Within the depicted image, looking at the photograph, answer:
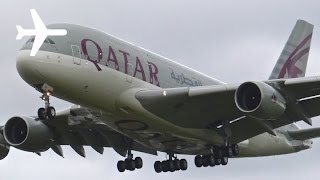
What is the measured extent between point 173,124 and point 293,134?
8.10 metres

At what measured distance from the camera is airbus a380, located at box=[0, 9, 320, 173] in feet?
141

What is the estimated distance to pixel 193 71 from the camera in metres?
49.4

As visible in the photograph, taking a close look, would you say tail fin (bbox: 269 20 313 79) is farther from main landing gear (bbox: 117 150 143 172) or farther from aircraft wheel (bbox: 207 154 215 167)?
main landing gear (bbox: 117 150 143 172)

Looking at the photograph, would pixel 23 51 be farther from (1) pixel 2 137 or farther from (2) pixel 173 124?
(1) pixel 2 137

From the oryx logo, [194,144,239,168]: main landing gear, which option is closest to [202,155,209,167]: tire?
[194,144,239,168]: main landing gear

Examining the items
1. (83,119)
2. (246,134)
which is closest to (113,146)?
(83,119)

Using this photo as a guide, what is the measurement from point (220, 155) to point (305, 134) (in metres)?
4.76

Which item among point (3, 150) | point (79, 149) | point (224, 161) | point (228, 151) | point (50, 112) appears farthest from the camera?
point (3, 150)

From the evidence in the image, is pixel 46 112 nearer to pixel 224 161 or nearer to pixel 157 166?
pixel 157 166

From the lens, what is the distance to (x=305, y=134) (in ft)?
168

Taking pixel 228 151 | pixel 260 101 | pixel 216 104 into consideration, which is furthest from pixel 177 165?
pixel 260 101

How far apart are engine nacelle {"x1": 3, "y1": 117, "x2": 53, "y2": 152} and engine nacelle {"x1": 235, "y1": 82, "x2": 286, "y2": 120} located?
11.2 metres

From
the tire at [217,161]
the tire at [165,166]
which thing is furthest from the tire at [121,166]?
the tire at [217,161]

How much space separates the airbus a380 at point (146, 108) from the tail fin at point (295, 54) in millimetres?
4136
